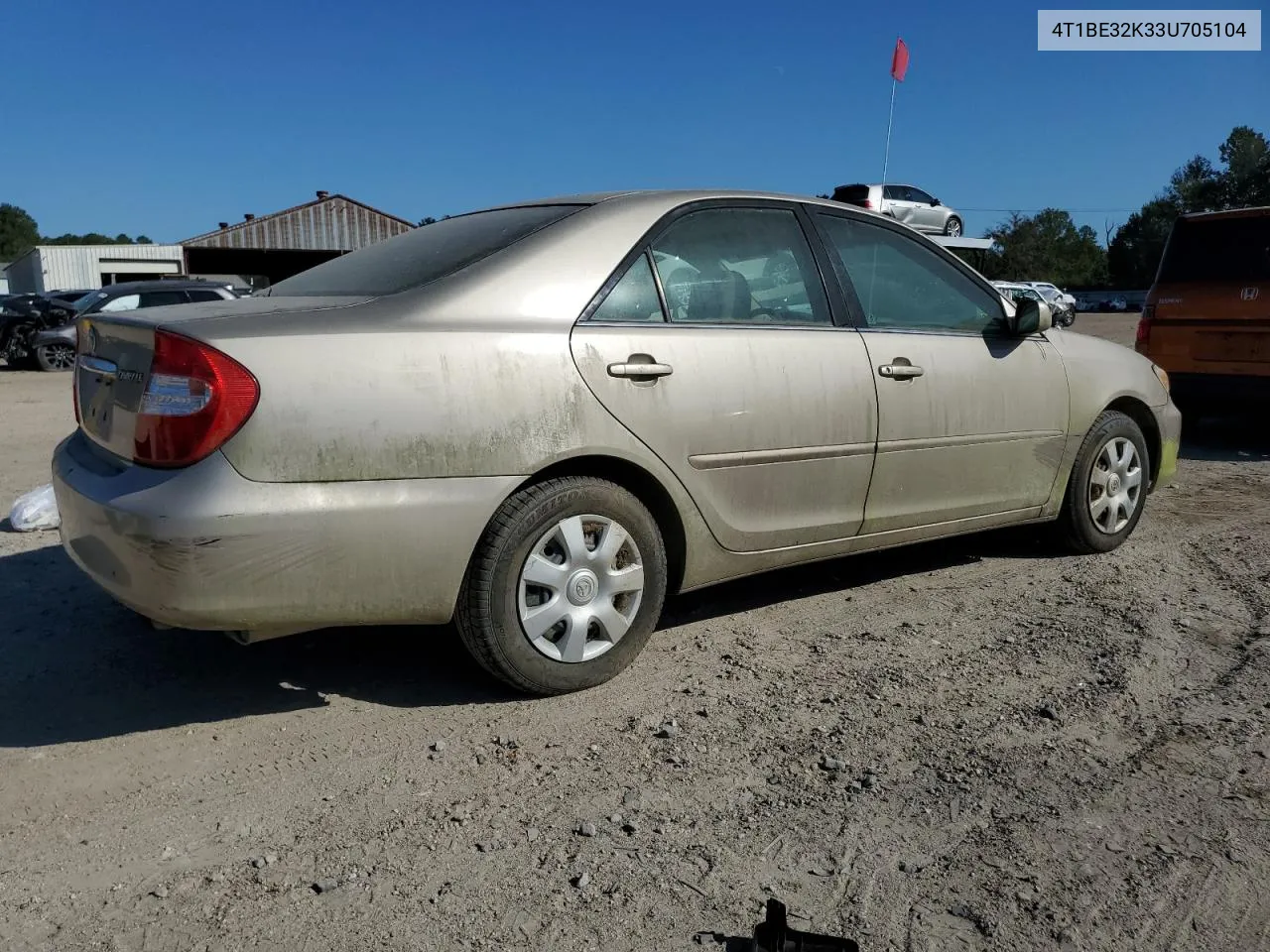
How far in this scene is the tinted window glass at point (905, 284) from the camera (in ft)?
13.3

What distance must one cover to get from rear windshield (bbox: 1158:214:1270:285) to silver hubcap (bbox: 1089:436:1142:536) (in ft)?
12.6

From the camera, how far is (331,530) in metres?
2.78

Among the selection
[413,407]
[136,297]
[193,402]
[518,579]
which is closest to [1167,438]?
[518,579]

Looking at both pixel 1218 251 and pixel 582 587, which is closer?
pixel 582 587

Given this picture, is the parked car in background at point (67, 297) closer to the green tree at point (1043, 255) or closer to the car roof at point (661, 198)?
the car roof at point (661, 198)

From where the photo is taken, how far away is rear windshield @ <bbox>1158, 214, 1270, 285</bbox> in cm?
789

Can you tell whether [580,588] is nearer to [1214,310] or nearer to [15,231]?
[1214,310]

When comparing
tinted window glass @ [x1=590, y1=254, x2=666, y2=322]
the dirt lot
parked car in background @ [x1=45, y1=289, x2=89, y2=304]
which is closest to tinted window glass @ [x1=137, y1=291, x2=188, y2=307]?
parked car in background @ [x1=45, y1=289, x2=89, y2=304]

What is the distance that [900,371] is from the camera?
3.98 metres

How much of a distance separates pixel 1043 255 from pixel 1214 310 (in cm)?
8384

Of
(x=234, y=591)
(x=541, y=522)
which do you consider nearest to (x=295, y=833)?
(x=234, y=591)

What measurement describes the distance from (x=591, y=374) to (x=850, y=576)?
2.05 meters

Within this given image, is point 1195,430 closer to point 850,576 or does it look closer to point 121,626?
point 850,576

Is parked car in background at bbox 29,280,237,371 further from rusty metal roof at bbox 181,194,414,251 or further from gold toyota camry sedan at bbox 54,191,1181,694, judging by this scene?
rusty metal roof at bbox 181,194,414,251
